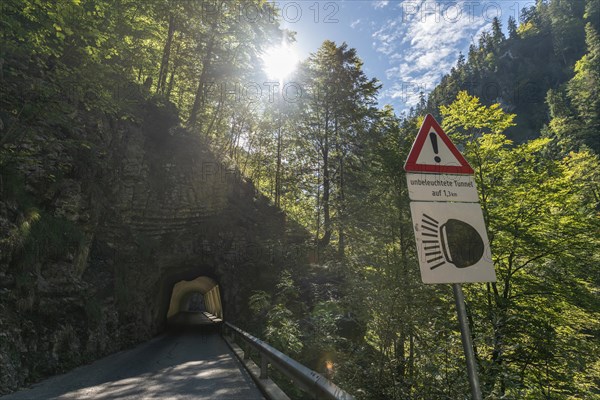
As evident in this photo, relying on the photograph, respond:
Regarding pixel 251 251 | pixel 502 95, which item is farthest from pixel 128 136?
pixel 502 95

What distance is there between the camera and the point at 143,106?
22.1 meters

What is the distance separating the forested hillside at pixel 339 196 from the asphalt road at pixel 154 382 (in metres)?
0.93

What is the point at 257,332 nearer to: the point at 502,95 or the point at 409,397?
the point at 409,397

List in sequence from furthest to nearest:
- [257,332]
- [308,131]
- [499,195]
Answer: [308,131]
[257,332]
[499,195]

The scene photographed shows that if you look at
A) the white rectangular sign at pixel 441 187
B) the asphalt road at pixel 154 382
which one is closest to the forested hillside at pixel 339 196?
the asphalt road at pixel 154 382

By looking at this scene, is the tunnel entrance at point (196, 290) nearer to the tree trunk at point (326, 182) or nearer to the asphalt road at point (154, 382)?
the tree trunk at point (326, 182)

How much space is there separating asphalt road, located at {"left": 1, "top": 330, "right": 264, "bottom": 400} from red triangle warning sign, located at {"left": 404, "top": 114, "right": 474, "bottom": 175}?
16.0 feet

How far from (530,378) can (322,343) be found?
6958 mm

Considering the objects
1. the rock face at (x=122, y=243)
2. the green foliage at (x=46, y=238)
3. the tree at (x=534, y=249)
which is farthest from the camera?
the tree at (x=534, y=249)

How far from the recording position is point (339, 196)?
75.1 ft

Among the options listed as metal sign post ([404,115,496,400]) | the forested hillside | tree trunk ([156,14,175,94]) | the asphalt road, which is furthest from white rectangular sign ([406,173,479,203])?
tree trunk ([156,14,175,94])

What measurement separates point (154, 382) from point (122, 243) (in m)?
11.7

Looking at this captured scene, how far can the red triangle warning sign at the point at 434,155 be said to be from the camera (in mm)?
2980

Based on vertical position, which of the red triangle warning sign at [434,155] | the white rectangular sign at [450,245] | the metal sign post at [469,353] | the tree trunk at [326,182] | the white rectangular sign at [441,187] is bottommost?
the metal sign post at [469,353]
